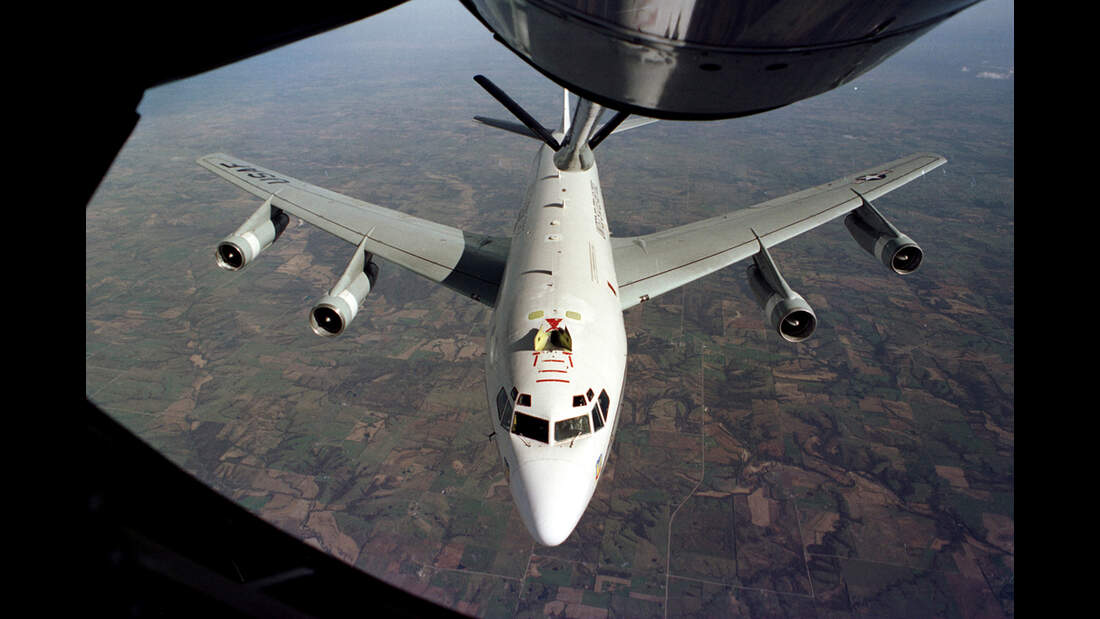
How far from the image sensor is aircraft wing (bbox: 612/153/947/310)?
48.0ft

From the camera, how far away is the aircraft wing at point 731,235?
14.6m

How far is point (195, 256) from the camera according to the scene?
64562 mm

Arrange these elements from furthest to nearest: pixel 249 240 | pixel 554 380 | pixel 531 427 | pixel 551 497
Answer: pixel 249 240
pixel 554 380
pixel 531 427
pixel 551 497

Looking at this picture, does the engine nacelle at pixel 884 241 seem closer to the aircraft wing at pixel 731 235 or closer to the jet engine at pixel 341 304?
the aircraft wing at pixel 731 235

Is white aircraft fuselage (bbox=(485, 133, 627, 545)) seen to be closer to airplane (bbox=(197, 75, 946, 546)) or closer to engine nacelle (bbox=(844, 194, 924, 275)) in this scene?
airplane (bbox=(197, 75, 946, 546))

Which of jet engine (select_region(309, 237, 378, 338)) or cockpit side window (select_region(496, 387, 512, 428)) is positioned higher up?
jet engine (select_region(309, 237, 378, 338))

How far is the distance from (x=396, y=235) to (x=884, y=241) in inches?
657

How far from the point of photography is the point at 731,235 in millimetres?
15641

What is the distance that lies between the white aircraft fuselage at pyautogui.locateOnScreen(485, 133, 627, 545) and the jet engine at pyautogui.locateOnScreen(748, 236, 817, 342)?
5.16 meters

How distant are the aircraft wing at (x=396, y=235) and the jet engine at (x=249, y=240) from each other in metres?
0.66

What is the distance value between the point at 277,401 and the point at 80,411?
4412cm

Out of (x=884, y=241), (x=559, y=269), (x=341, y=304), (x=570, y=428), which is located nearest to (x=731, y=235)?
(x=884, y=241)

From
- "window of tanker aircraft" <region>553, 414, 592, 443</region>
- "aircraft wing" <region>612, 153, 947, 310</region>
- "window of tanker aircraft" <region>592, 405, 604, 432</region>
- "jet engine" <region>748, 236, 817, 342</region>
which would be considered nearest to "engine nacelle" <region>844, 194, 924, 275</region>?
"aircraft wing" <region>612, 153, 947, 310</region>

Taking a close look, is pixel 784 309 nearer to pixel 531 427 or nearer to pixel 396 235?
pixel 531 427
